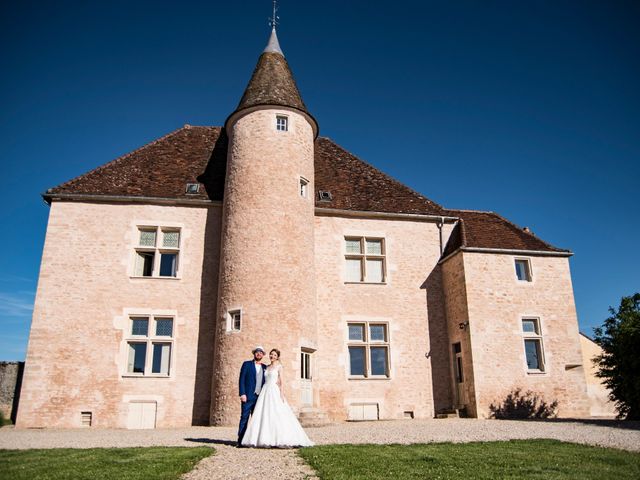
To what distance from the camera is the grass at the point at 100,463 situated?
536 cm

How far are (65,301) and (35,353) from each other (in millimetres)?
1542

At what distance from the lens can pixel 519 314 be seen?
49.0 feet

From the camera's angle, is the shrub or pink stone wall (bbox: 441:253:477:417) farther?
pink stone wall (bbox: 441:253:477:417)

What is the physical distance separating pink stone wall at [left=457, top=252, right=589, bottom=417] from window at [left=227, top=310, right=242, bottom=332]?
6668 millimetres

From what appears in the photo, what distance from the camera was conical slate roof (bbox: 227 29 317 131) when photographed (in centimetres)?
1551

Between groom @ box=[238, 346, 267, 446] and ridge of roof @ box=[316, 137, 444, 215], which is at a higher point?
ridge of roof @ box=[316, 137, 444, 215]

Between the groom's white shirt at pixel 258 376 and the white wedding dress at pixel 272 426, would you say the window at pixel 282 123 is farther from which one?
the white wedding dress at pixel 272 426

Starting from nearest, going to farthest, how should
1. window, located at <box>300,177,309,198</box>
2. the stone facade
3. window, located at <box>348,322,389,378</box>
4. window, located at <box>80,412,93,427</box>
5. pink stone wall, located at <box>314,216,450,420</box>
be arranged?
window, located at <box>80,412,93,427</box>, pink stone wall, located at <box>314,216,450,420</box>, window, located at <box>348,322,389,378</box>, window, located at <box>300,177,309,198</box>, the stone facade

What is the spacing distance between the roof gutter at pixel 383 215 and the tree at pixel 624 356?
6.01m

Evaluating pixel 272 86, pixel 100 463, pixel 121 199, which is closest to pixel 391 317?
pixel 272 86

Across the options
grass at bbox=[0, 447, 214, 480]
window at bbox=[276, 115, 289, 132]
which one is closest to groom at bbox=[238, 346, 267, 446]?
grass at bbox=[0, 447, 214, 480]

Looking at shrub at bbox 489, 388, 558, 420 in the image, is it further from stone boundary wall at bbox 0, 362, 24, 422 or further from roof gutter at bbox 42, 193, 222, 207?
stone boundary wall at bbox 0, 362, 24, 422

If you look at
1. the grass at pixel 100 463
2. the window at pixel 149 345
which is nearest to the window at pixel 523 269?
the window at pixel 149 345

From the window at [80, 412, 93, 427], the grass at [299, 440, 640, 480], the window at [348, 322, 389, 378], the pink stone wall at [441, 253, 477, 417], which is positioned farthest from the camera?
the window at [348, 322, 389, 378]
